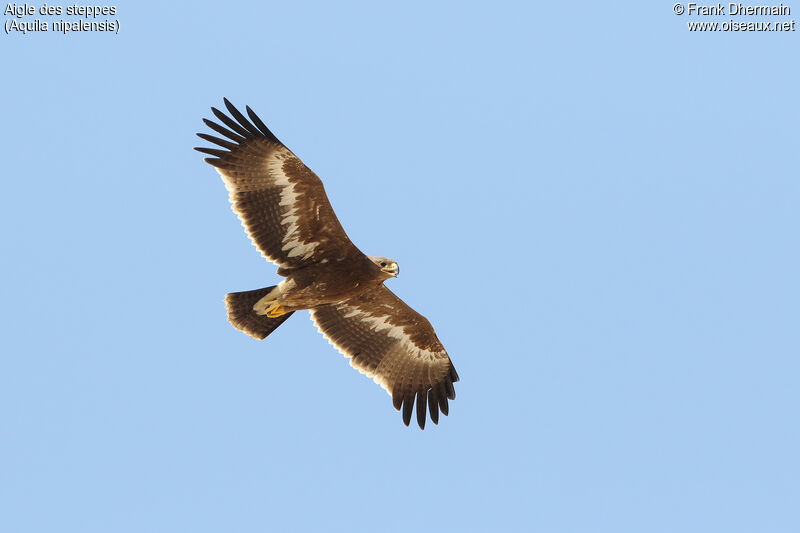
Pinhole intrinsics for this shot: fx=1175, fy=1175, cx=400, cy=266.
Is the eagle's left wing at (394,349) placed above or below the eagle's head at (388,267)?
below

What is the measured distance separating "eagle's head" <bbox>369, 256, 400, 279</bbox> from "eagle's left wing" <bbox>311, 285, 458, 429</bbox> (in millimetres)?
1488

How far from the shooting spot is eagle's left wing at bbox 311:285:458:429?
17312mm

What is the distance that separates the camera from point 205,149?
15523mm

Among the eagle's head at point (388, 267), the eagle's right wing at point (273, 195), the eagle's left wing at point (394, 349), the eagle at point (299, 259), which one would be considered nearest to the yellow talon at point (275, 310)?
the eagle at point (299, 259)

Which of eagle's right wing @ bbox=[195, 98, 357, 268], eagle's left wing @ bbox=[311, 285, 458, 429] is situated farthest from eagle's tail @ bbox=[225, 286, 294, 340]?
eagle's left wing @ bbox=[311, 285, 458, 429]

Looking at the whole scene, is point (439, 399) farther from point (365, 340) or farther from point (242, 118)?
point (242, 118)

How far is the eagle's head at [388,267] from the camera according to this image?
1583 cm

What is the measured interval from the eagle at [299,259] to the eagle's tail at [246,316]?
0.01 m

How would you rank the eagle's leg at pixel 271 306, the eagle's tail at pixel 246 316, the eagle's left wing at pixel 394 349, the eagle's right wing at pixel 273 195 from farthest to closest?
the eagle's left wing at pixel 394 349
the eagle's tail at pixel 246 316
the eagle's leg at pixel 271 306
the eagle's right wing at pixel 273 195

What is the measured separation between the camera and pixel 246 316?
1638 centimetres

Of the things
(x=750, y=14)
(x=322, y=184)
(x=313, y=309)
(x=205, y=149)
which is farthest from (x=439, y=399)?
(x=750, y=14)

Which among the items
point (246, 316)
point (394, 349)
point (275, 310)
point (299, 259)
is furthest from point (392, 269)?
point (246, 316)

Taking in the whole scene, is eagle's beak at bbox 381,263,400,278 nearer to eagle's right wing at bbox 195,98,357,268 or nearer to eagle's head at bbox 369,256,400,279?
eagle's head at bbox 369,256,400,279

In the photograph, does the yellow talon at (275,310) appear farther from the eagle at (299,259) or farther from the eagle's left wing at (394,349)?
the eagle's left wing at (394,349)
